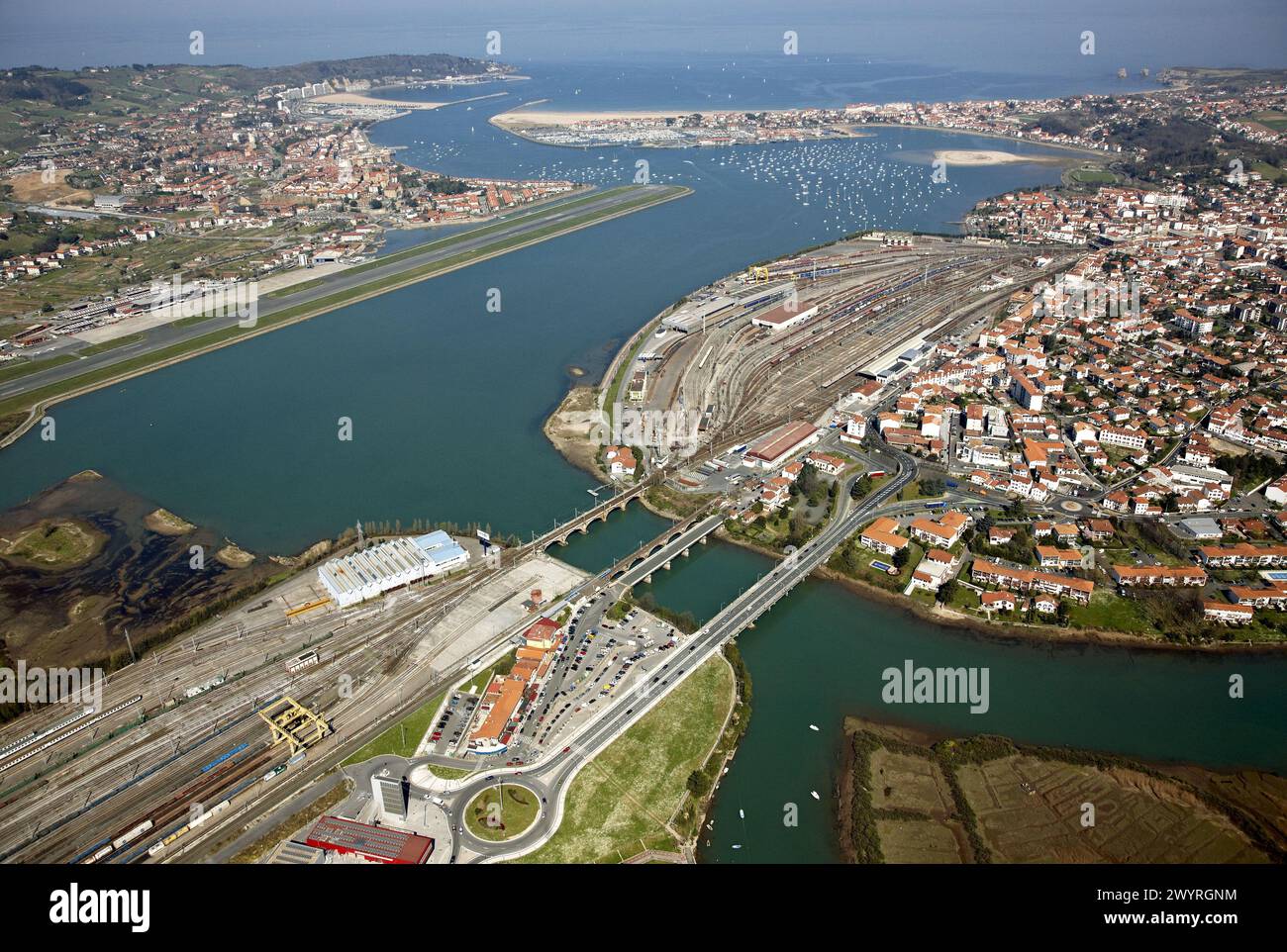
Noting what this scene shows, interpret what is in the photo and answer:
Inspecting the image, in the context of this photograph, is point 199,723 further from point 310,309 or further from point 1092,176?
point 1092,176

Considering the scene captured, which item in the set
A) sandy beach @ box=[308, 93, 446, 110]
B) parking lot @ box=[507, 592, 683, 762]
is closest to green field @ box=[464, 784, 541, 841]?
parking lot @ box=[507, 592, 683, 762]

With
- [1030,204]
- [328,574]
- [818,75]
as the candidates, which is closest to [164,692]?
[328,574]

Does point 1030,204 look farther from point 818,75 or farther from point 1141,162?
point 818,75

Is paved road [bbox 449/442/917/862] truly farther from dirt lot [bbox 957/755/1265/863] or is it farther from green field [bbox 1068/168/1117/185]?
green field [bbox 1068/168/1117/185]

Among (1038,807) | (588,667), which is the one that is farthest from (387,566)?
(1038,807)

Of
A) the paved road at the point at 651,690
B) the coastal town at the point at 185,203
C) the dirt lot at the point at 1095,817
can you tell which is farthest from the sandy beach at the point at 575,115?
the dirt lot at the point at 1095,817

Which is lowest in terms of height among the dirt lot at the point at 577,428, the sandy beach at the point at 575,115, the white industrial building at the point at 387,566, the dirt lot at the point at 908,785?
the dirt lot at the point at 908,785

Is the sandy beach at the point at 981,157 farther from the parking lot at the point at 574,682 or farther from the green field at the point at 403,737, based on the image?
the green field at the point at 403,737
